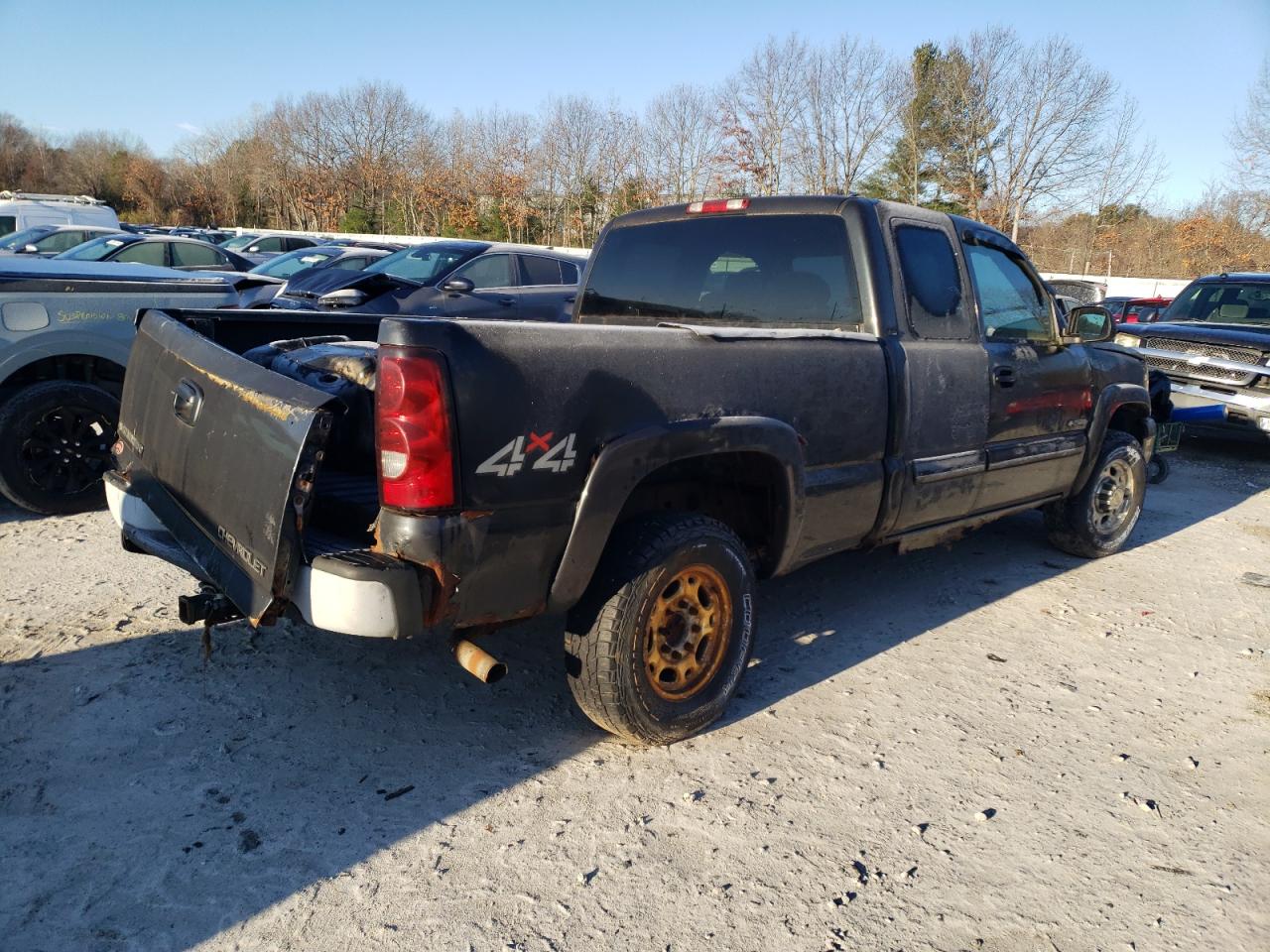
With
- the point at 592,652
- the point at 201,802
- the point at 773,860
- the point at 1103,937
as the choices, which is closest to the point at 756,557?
the point at 592,652

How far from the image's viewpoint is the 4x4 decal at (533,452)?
263 cm

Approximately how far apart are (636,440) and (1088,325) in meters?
3.39

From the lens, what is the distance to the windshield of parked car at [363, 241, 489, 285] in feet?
33.4

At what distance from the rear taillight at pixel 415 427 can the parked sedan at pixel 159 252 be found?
1334 centimetres

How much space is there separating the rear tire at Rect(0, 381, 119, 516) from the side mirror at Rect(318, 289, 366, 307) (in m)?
3.65

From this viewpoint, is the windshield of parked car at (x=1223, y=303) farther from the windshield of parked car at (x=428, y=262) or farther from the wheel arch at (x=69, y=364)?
the wheel arch at (x=69, y=364)

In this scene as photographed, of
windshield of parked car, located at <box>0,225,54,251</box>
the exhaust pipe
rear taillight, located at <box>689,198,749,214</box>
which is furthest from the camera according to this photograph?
windshield of parked car, located at <box>0,225,54,251</box>

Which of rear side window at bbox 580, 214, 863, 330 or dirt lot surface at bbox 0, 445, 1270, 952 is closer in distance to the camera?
dirt lot surface at bbox 0, 445, 1270, 952

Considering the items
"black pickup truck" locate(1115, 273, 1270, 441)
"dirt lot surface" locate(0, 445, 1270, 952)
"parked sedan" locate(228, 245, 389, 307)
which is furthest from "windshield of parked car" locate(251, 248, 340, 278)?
"black pickup truck" locate(1115, 273, 1270, 441)

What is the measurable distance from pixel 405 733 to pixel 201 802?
720 mm

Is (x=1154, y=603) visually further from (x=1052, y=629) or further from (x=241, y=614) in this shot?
(x=241, y=614)

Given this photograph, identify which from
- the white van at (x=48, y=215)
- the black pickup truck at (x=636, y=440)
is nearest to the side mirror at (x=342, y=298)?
the black pickup truck at (x=636, y=440)

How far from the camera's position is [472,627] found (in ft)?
9.62

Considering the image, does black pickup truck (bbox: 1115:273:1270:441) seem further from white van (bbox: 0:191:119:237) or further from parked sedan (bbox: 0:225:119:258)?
white van (bbox: 0:191:119:237)
